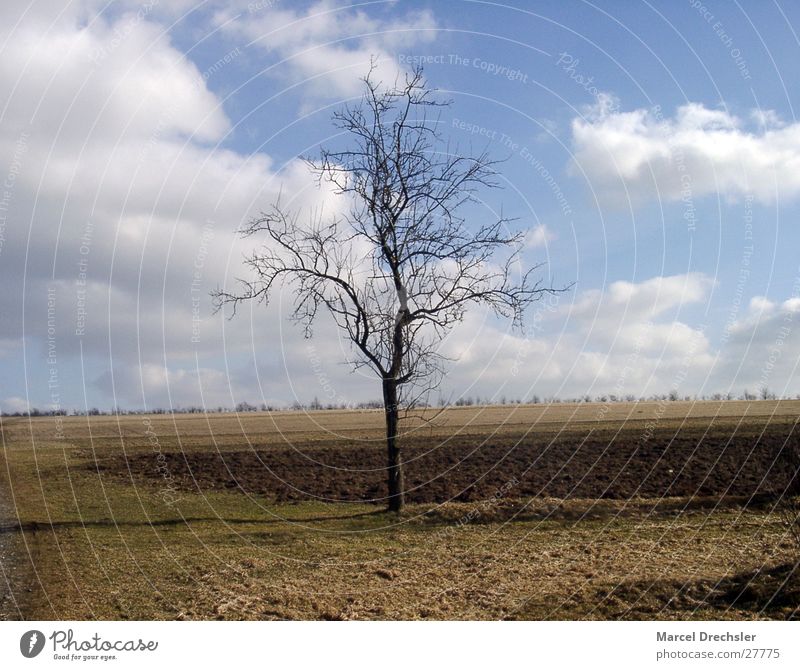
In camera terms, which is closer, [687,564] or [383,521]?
[687,564]

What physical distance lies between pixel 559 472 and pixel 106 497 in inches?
529

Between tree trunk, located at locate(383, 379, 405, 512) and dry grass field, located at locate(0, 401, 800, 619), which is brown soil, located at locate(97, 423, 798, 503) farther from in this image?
tree trunk, located at locate(383, 379, 405, 512)

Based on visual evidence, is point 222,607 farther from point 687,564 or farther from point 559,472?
point 559,472

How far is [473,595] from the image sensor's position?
34.0 ft

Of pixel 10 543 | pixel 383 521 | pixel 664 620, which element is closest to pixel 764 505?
pixel 383 521

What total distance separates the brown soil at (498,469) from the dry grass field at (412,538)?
122 mm

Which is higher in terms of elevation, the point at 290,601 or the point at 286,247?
the point at 286,247

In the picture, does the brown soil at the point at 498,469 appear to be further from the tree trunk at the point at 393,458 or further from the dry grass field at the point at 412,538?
the tree trunk at the point at 393,458
